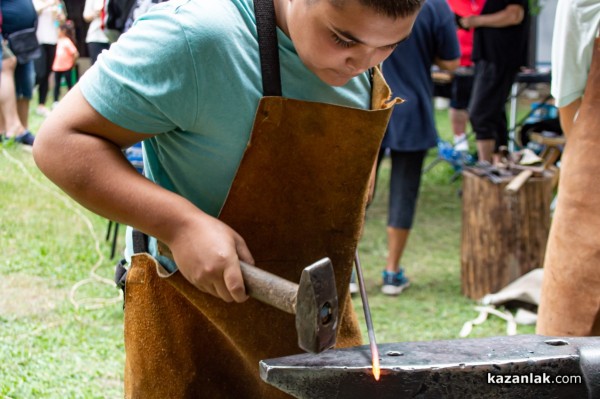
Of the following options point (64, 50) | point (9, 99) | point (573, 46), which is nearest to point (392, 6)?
point (573, 46)

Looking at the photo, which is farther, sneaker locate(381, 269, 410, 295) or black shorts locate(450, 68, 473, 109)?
black shorts locate(450, 68, 473, 109)

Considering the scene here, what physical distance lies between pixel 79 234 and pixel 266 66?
461 cm

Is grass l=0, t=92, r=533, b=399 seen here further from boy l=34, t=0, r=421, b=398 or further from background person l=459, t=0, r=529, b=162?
boy l=34, t=0, r=421, b=398

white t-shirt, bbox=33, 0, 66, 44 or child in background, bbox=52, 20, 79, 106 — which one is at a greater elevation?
white t-shirt, bbox=33, 0, 66, 44

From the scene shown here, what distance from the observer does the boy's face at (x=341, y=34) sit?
57.7 inches

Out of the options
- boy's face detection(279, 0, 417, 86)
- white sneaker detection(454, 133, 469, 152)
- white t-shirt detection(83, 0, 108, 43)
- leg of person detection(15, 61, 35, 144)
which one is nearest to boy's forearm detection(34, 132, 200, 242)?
boy's face detection(279, 0, 417, 86)

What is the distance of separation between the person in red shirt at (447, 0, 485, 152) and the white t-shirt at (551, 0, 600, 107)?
4.92m

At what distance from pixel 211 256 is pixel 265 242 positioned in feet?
0.92

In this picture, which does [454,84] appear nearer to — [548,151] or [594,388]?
[548,151]

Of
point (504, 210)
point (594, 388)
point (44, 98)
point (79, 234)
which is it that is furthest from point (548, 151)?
point (44, 98)

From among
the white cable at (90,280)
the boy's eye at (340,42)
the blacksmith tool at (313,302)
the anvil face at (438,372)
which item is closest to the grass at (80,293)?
the white cable at (90,280)

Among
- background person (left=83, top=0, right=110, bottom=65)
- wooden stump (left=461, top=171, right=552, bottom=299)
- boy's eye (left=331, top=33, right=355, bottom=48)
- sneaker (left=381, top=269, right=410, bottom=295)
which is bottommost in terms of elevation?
sneaker (left=381, top=269, right=410, bottom=295)

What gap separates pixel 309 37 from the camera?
5.06ft

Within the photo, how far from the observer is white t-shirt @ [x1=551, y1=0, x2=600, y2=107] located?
2361 mm
